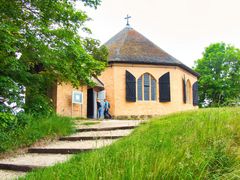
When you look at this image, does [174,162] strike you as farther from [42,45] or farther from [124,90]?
[124,90]

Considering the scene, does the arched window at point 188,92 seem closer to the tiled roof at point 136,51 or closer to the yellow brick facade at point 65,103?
the tiled roof at point 136,51

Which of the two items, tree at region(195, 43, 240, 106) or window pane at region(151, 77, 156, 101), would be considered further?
tree at region(195, 43, 240, 106)

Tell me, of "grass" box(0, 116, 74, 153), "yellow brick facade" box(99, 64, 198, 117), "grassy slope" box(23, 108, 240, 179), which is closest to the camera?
"grassy slope" box(23, 108, 240, 179)

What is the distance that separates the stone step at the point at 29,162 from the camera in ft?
19.0

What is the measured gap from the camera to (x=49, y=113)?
10016 millimetres

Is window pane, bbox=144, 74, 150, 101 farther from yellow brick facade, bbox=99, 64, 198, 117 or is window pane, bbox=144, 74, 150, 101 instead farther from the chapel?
yellow brick facade, bbox=99, 64, 198, 117

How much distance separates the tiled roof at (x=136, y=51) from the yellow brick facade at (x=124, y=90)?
46 cm

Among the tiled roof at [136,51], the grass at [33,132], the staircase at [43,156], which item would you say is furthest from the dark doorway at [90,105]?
the staircase at [43,156]

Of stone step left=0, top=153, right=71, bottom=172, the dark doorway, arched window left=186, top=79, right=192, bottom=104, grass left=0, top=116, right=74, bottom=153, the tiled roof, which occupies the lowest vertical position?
stone step left=0, top=153, right=71, bottom=172

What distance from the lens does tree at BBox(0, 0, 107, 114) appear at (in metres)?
7.99

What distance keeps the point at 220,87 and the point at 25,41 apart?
3352cm

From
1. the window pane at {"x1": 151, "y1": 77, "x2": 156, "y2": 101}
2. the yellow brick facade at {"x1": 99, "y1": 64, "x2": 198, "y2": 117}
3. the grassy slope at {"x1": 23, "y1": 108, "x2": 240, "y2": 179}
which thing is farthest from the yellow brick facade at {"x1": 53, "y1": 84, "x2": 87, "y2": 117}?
the grassy slope at {"x1": 23, "y1": 108, "x2": 240, "y2": 179}

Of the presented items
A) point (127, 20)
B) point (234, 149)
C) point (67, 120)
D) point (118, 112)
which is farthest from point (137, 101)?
point (234, 149)

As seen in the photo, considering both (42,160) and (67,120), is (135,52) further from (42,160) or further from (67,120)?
(42,160)
